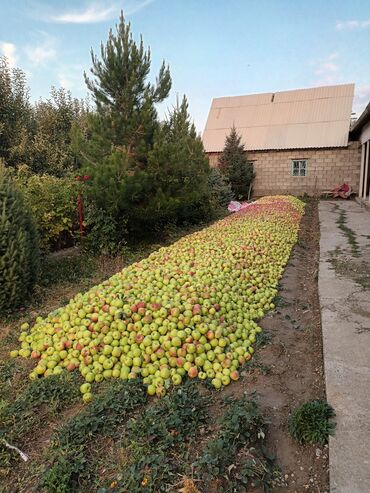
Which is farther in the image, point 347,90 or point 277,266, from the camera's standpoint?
point 347,90

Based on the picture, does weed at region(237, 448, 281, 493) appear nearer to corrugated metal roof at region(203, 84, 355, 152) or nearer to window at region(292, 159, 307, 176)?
corrugated metal roof at region(203, 84, 355, 152)

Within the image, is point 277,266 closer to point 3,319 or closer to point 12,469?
point 3,319

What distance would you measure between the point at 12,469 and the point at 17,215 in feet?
9.39

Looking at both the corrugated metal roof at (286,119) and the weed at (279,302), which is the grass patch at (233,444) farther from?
the corrugated metal roof at (286,119)

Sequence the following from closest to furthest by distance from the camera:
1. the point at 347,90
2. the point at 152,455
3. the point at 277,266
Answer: the point at 152,455 → the point at 277,266 → the point at 347,90

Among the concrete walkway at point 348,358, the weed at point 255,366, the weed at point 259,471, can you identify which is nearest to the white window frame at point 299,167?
the concrete walkway at point 348,358

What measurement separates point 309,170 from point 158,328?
1840 centimetres

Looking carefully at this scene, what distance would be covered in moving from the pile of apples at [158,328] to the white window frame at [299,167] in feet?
53.6

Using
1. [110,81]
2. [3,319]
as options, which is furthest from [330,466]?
[110,81]

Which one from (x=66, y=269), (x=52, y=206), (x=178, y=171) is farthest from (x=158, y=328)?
(x=178, y=171)

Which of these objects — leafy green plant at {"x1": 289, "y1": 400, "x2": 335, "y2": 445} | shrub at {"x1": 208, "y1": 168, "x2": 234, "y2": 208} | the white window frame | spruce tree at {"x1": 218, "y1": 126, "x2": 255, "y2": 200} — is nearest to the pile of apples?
leafy green plant at {"x1": 289, "y1": 400, "x2": 335, "y2": 445}

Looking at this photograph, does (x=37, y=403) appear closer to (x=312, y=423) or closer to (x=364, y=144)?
(x=312, y=423)

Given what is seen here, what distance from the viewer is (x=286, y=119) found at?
827 inches

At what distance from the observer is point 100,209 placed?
677 cm
